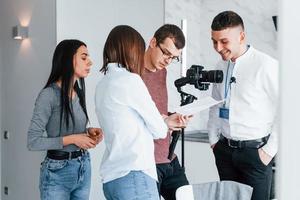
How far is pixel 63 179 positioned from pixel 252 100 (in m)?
1.00

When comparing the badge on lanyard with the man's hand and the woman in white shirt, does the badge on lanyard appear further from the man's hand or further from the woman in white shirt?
the woman in white shirt

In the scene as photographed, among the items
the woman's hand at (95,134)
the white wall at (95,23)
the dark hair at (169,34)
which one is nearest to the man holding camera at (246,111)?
the dark hair at (169,34)

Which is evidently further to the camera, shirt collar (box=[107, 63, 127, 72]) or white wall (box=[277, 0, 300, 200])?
shirt collar (box=[107, 63, 127, 72])

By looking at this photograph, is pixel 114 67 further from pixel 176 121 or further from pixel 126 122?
pixel 176 121

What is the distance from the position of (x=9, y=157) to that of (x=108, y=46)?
220cm

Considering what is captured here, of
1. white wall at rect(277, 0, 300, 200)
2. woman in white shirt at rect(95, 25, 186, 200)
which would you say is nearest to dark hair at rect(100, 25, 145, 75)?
woman in white shirt at rect(95, 25, 186, 200)

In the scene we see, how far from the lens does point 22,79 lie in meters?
3.08

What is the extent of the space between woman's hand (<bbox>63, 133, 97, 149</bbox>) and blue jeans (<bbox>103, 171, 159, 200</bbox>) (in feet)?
1.30

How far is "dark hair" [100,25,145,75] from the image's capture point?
62.2 inches

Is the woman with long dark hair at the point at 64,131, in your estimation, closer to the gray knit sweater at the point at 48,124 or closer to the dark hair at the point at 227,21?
the gray knit sweater at the point at 48,124

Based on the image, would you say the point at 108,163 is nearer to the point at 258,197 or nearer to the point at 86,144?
the point at 86,144

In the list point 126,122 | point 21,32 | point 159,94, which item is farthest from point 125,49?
point 21,32

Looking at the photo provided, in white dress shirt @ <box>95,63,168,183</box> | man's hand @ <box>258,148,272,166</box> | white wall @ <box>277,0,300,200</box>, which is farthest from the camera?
man's hand @ <box>258,148,272,166</box>

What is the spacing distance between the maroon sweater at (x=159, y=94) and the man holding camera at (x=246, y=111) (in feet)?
1.05
